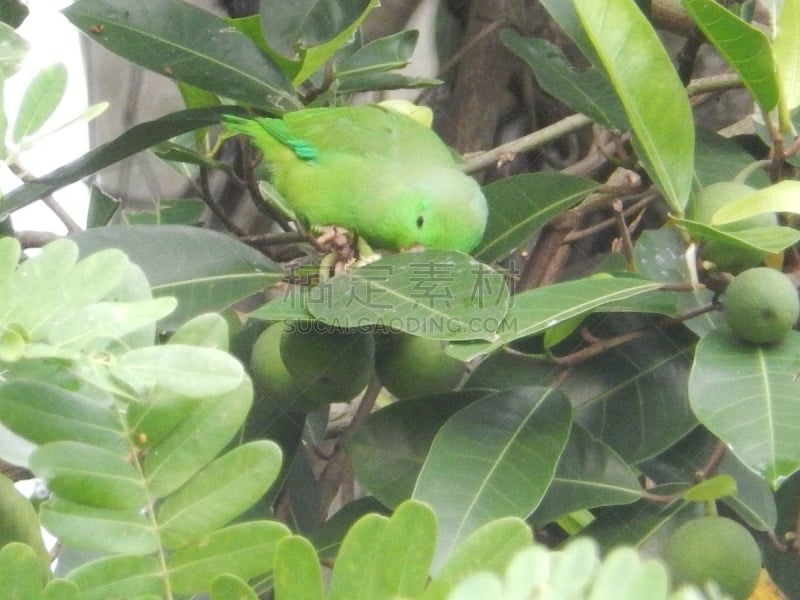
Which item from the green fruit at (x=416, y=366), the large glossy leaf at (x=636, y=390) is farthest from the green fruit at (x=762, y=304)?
the green fruit at (x=416, y=366)

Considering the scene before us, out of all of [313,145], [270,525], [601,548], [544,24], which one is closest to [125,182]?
[313,145]

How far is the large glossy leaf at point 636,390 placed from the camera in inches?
34.5

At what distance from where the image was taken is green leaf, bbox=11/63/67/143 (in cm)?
58

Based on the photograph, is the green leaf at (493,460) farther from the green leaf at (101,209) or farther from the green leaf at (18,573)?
the green leaf at (101,209)

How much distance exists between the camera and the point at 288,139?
1367 mm

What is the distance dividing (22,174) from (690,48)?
0.75m

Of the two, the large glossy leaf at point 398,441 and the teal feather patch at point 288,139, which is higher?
the teal feather patch at point 288,139

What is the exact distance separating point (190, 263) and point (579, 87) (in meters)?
0.47

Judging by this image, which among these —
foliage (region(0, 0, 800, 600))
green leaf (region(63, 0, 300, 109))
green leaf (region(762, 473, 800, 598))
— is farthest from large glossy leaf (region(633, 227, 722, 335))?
green leaf (region(63, 0, 300, 109))

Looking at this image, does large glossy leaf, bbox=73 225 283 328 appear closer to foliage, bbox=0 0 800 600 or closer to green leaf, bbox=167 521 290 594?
foliage, bbox=0 0 800 600

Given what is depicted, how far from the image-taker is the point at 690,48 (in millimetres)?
1064

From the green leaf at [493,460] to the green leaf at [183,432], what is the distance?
276 mm

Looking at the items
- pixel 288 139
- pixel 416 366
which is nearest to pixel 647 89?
pixel 416 366

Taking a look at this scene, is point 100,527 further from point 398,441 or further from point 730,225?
point 730,225
